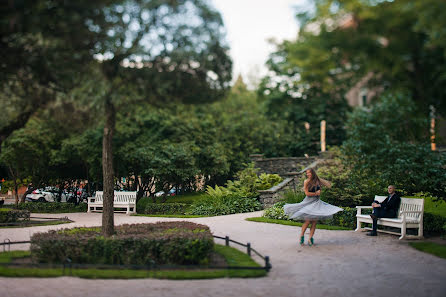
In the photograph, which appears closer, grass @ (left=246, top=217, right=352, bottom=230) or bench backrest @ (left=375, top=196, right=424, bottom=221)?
bench backrest @ (left=375, top=196, right=424, bottom=221)

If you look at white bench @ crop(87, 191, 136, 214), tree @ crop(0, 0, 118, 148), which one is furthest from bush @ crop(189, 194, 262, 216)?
tree @ crop(0, 0, 118, 148)

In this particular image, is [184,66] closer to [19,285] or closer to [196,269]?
[196,269]

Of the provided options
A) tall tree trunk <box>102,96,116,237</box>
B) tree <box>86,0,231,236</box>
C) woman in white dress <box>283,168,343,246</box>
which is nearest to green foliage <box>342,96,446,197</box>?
A: woman in white dress <box>283,168,343,246</box>

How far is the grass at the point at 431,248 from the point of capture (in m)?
8.52

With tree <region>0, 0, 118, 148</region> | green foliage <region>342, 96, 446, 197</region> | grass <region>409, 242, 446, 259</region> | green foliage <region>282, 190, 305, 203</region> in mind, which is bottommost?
grass <region>409, 242, 446, 259</region>

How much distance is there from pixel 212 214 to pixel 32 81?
12151 millimetres

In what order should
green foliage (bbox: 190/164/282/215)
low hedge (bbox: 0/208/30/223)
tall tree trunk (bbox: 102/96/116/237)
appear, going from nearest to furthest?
tall tree trunk (bbox: 102/96/116/237)
low hedge (bbox: 0/208/30/223)
green foliage (bbox: 190/164/282/215)

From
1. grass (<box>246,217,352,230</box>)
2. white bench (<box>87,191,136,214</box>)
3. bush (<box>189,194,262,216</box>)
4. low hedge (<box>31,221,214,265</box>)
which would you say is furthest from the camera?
white bench (<box>87,191,136,214</box>)

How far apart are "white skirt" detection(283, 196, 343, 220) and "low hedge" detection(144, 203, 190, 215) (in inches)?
350

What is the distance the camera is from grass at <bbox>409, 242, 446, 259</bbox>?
852cm

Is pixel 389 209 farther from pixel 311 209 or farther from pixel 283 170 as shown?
pixel 283 170

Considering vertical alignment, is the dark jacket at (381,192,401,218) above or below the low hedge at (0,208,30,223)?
above

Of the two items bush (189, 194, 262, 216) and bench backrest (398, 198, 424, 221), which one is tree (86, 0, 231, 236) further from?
bush (189, 194, 262, 216)

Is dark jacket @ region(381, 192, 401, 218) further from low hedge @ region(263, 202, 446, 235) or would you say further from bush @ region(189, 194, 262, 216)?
bush @ region(189, 194, 262, 216)
